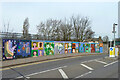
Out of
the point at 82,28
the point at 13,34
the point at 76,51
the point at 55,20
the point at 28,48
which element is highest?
the point at 55,20

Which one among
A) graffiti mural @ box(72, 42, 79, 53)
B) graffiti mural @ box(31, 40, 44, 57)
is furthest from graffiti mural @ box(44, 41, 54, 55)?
graffiti mural @ box(72, 42, 79, 53)

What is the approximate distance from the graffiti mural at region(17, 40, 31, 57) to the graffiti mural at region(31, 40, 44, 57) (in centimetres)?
72

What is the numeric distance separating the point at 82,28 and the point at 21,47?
31.6 m

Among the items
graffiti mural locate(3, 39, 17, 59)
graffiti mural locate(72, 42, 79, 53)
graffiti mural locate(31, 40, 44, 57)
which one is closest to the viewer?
graffiti mural locate(3, 39, 17, 59)

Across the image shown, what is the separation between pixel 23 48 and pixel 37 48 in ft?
8.06

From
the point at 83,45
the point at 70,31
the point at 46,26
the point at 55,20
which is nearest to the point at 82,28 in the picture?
the point at 70,31

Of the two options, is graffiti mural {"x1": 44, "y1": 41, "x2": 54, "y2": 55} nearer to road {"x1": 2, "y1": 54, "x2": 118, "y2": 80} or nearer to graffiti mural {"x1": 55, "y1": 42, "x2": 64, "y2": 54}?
graffiti mural {"x1": 55, "y1": 42, "x2": 64, "y2": 54}

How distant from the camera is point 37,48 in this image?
17.6 m

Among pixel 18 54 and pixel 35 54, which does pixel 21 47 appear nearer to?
pixel 18 54

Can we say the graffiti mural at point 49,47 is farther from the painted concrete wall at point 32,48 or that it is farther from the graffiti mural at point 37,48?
the graffiti mural at point 37,48

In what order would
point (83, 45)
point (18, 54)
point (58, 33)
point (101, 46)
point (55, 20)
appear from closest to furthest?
1. point (18, 54)
2. point (83, 45)
3. point (101, 46)
4. point (58, 33)
5. point (55, 20)

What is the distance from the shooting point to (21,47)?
607 inches

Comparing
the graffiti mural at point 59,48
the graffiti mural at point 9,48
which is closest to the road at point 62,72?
the graffiti mural at point 9,48

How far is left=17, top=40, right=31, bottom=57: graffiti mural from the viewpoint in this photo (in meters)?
15.2
